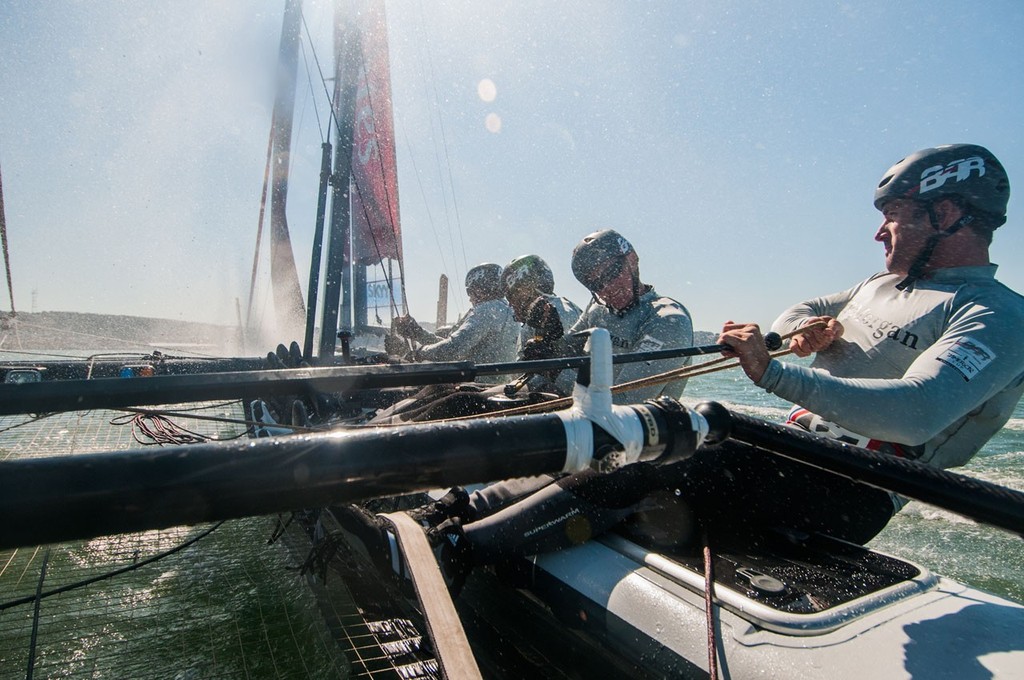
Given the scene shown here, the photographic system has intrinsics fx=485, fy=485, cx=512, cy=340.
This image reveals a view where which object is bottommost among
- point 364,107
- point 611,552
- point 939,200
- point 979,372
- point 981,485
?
point 611,552

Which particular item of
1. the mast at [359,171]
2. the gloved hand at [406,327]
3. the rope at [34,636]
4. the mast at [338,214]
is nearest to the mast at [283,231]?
the mast at [359,171]

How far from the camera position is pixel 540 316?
157 inches

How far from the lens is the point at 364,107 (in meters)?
17.1

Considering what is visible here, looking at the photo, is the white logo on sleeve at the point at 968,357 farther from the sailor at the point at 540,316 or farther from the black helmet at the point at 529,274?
the black helmet at the point at 529,274

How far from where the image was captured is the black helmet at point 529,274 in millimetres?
5223

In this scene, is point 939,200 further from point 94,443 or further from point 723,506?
point 94,443

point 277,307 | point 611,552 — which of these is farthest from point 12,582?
point 277,307

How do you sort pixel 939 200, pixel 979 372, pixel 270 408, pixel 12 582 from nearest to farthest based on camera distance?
pixel 979 372 → pixel 939 200 → pixel 12 582 → pixel 270 408

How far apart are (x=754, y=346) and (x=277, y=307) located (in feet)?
56.4

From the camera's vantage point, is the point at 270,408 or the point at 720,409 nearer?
the point at 720,409

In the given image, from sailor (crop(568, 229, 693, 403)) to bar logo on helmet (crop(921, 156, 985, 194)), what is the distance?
59.7 inches

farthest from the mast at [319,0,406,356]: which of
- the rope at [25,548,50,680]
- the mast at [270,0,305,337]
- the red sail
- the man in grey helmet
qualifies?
the man in grey helmet

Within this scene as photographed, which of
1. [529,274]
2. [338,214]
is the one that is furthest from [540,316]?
[338,214]

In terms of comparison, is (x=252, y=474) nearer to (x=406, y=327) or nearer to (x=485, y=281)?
(x=485, y=281)
